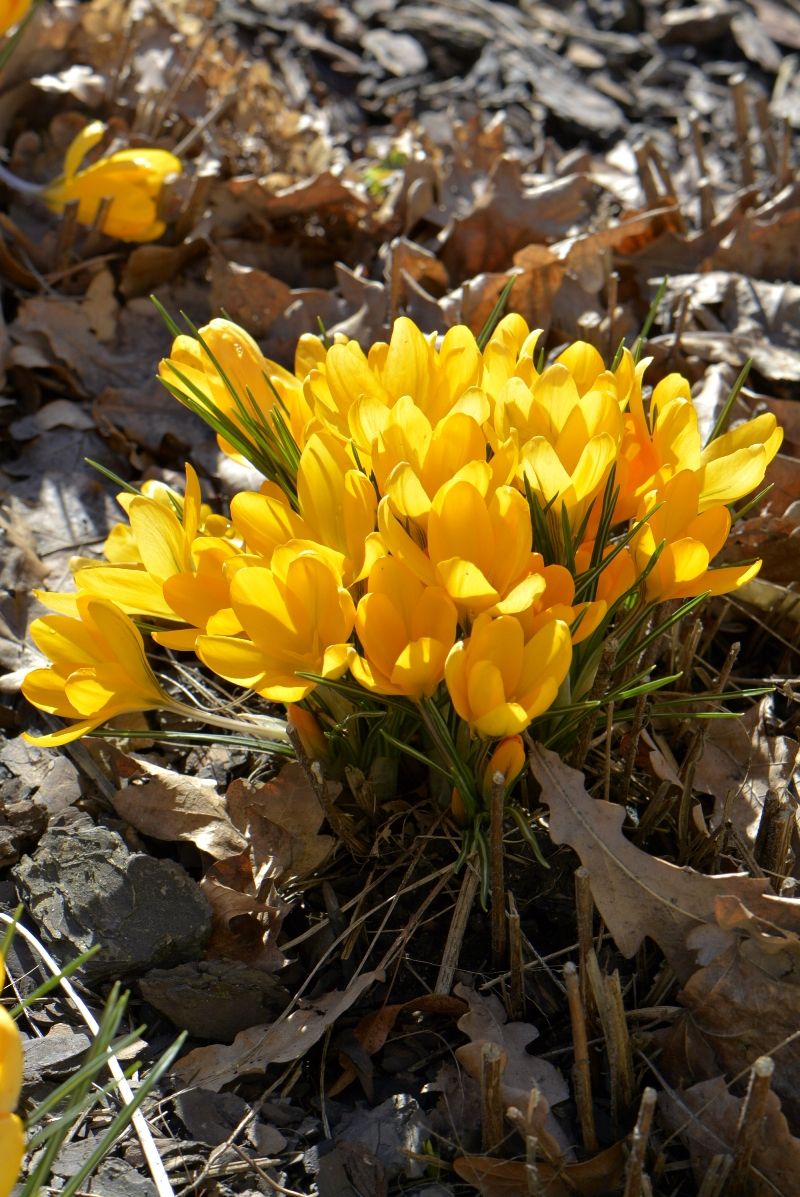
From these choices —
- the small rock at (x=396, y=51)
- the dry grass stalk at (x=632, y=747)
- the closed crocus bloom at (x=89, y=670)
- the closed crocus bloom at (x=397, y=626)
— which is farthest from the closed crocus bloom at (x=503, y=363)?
the small rock at (x=396, y=51)

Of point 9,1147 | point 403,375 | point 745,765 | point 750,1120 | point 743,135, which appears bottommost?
point 745,765

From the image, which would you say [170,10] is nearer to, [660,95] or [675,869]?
[660,95]

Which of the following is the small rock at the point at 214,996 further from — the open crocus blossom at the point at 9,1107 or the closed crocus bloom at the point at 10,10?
the closed crocus bloom at the point at 10,10

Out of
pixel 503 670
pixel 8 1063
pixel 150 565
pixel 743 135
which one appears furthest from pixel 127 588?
pixel 743 135

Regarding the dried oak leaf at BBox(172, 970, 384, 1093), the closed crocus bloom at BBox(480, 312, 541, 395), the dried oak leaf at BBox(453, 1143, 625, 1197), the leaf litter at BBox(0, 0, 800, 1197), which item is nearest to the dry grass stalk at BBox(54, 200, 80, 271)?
the leaf litter at BBox(0, 0, 800, 1197)

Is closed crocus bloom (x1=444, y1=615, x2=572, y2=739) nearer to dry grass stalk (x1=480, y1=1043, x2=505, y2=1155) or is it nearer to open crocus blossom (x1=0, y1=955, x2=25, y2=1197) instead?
dry grass stalk (x1=480, y1=1043, x2=505, y2=1155)

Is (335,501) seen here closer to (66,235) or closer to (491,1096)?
(491,1096)
